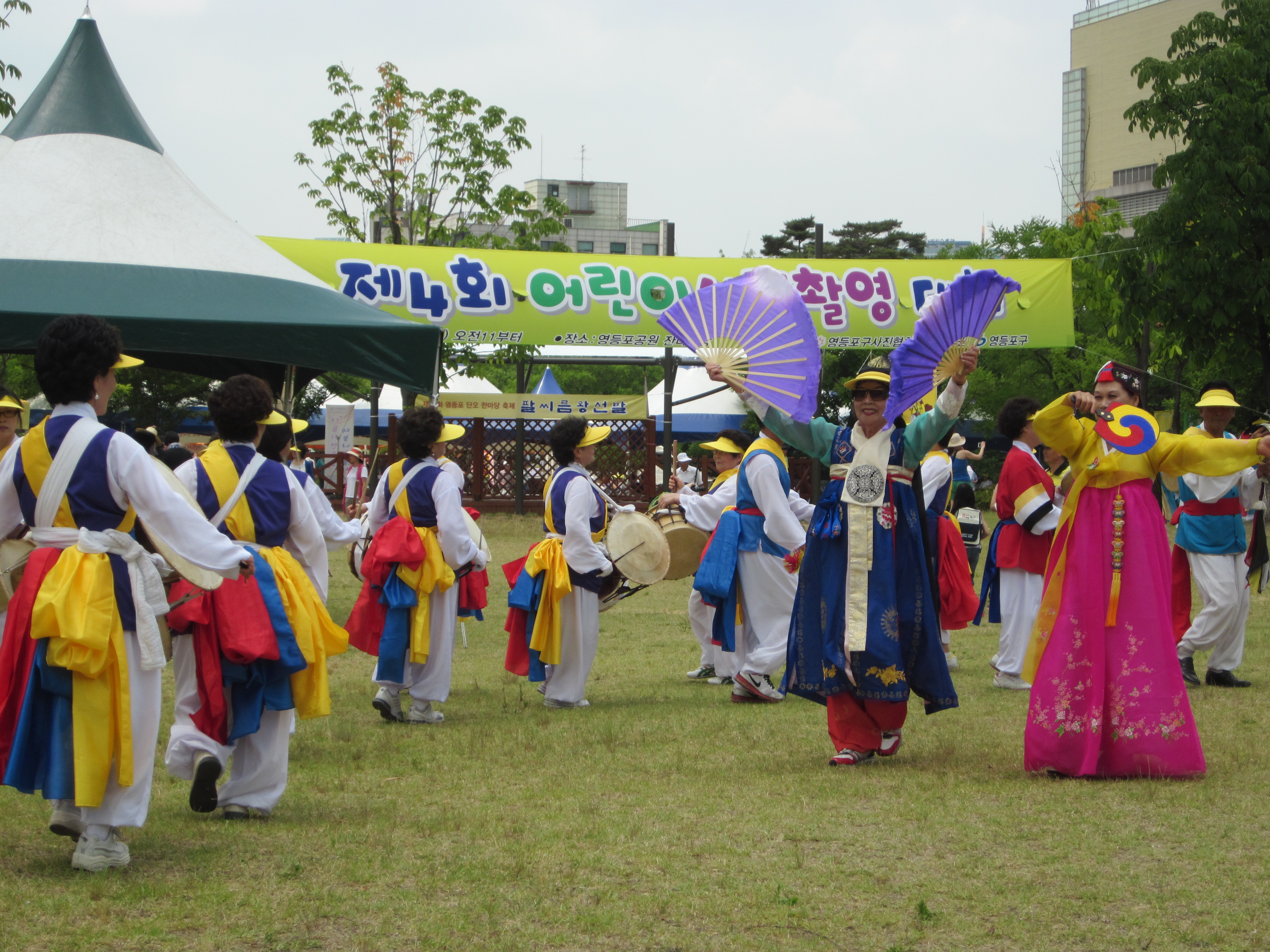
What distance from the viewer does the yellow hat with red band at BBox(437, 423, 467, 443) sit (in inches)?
284

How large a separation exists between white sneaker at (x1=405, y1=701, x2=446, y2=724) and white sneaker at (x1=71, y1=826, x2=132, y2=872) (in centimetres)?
305

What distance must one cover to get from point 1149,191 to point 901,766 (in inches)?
2147

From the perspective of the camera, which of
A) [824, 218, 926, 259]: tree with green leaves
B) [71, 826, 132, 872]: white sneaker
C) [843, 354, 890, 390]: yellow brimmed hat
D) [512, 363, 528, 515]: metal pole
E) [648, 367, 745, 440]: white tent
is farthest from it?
[824, 218, 926, 259]: tree with green leaves

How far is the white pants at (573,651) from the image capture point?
7570 millimetres

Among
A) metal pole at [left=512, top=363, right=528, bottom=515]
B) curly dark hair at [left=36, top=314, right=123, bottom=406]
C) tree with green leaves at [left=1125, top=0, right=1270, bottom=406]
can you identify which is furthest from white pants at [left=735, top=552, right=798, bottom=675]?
metal pole at [left=512, top=363, right=528, bottom=515]

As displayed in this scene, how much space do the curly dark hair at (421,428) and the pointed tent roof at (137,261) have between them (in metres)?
1.62

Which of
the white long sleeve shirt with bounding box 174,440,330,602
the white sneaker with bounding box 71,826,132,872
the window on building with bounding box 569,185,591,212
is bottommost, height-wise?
the white sneaker with bounding box 71,826,132,872

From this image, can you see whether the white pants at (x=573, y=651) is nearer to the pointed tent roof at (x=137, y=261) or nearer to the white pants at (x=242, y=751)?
the pointed tent roof at (x=137, y=261)

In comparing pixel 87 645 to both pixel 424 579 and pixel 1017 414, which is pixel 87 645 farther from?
pixel 1017 414

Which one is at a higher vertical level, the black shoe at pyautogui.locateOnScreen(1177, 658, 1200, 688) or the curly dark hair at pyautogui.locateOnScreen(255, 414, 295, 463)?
the curly dark hair at pyautogui.locateOnScreen(255, 414, 295, 463)

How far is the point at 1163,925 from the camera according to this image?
11.5 ft

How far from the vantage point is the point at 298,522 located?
5062 millimetres

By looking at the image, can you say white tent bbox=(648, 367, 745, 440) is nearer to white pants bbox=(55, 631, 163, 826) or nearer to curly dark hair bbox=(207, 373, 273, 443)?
curly dark hair bbox=(207, 373, 273, 443)

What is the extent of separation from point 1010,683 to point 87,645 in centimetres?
583
